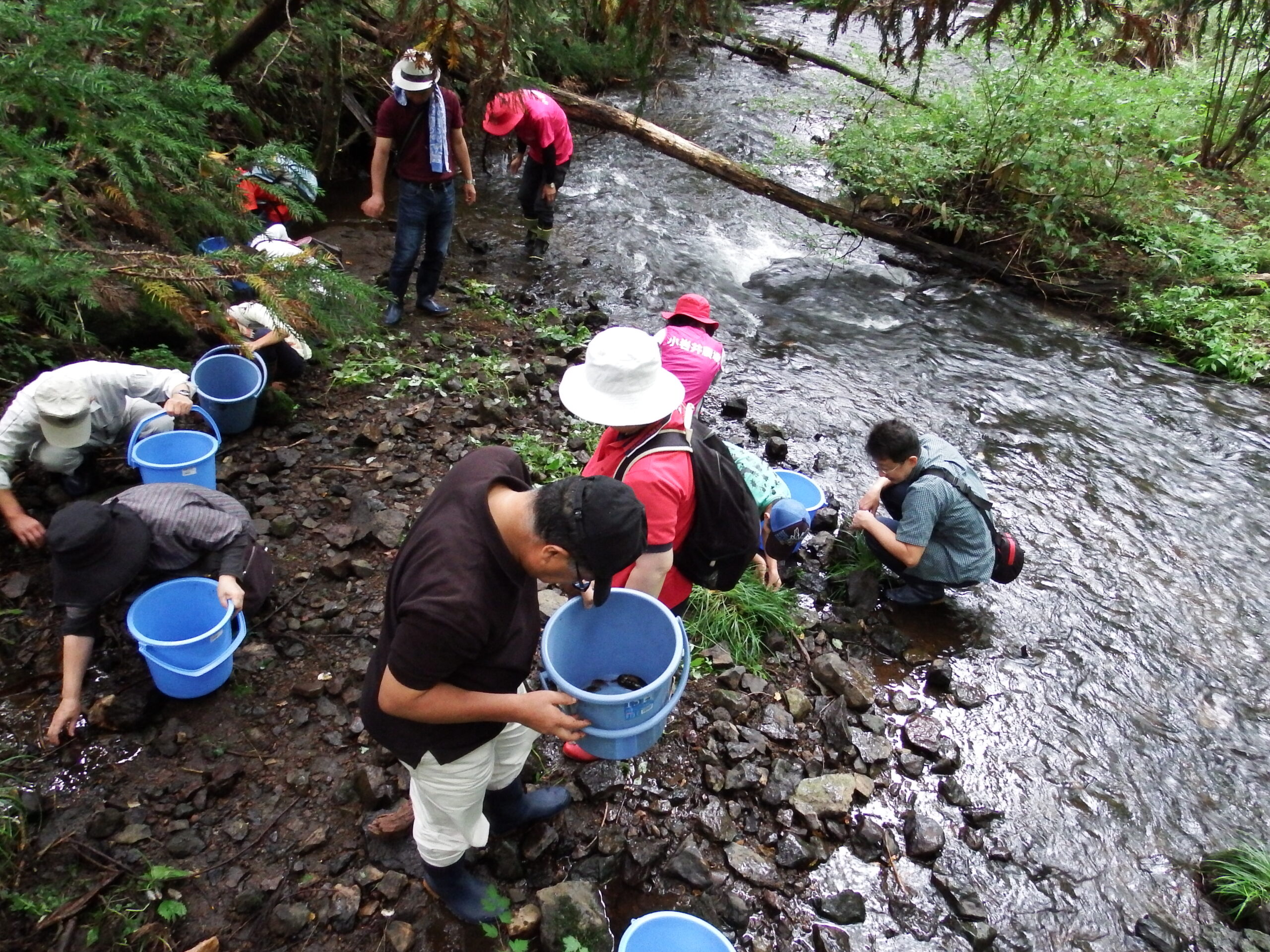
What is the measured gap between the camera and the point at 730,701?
3.55m

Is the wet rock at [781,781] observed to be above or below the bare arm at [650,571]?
below

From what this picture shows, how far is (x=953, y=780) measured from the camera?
342 centimetres

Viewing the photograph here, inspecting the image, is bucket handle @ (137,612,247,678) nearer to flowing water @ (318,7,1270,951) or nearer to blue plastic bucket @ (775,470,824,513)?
flowing water @ (318,7,1270,951)

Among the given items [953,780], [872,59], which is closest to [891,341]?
[953,780]

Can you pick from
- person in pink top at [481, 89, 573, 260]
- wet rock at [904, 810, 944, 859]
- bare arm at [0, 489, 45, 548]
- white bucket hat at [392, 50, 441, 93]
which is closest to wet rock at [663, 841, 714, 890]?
wet rock at [904, 810, 944, 859]

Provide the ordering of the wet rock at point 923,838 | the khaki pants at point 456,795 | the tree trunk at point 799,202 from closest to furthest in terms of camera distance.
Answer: the khaki pants at point 456,795 → the wet rock at point 923,838 → the tree trunk at point 799,202

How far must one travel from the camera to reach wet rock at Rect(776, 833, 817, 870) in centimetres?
295

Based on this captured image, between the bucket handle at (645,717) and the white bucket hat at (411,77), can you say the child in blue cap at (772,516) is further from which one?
the white bucket hat at (411,77)

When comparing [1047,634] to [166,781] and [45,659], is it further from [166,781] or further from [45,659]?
[45,659]

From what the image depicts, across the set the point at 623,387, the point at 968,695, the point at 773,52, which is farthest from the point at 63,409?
the point at 773,52

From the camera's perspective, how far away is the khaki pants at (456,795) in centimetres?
223

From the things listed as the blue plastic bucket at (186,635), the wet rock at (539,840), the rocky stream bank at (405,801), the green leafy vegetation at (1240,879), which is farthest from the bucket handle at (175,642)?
the green leafy vegetation at (1240,879)

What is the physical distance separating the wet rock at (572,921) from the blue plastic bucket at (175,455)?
8.61 feet

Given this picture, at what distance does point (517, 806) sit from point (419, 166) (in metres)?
4.64
